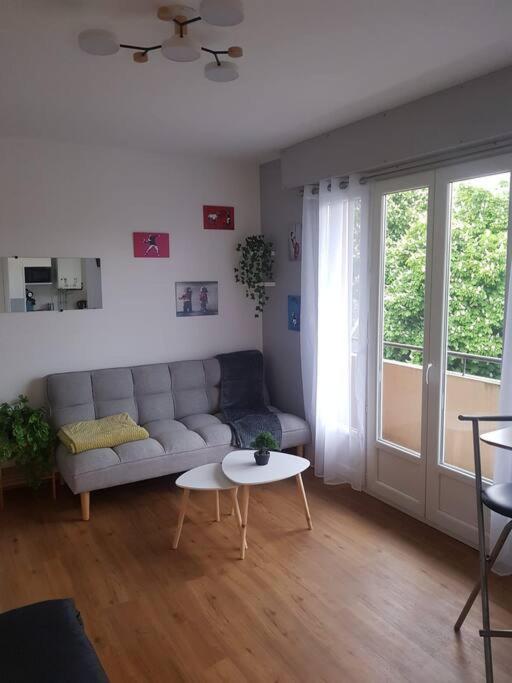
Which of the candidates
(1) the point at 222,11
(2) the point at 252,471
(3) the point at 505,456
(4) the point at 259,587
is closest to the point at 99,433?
(2) the point at 252,471

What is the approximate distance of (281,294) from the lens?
4570 millimetres

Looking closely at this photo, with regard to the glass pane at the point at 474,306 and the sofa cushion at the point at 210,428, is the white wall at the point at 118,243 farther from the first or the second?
the glass pane at the point at 474,306

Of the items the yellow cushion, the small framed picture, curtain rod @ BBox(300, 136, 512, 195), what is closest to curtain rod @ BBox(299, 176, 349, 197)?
curtain rod @ BBox(300, 136, 512, 195)

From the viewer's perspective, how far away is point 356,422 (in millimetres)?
3791

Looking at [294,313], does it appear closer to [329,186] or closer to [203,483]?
[329,186]

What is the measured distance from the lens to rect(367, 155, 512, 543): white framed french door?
113 inches

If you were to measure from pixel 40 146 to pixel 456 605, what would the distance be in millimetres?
3871

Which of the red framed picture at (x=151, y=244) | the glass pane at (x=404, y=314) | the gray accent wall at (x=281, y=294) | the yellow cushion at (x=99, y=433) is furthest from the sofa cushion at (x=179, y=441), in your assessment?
the red framed picture at (x=151, y=244)

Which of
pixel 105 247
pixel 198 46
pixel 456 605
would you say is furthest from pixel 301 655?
pixel 105 247

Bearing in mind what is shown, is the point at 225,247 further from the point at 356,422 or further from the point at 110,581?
the point at 110,581

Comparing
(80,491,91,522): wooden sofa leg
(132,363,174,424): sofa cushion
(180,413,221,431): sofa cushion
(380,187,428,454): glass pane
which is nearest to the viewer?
(380,187,428,454): glass pane

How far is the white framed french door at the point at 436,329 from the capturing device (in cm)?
287

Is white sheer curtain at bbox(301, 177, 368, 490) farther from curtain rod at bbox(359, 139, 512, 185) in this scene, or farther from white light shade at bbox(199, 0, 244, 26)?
white light shade at bbox(199, 0, 244, 26)

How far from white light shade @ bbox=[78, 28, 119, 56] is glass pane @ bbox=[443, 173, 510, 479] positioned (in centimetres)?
195
